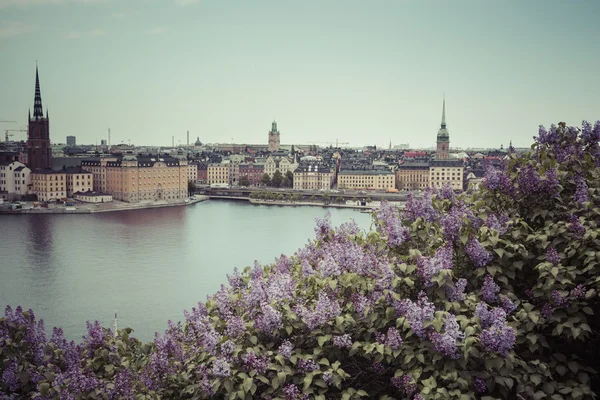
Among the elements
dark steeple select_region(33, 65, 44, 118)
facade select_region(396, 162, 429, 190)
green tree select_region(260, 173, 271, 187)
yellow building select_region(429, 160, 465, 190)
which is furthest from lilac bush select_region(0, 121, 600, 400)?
green tree select_region(260, 173, 271, 187)

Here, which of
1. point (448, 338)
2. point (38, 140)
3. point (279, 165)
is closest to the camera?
point (448, 338)

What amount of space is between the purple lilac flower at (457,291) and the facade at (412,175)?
26.0m

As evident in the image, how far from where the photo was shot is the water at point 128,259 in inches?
300

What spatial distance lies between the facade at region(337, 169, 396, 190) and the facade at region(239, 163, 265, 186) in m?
6.10

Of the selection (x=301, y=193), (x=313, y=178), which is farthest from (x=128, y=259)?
(x=313, y=178)

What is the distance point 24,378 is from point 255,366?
1.95 feet

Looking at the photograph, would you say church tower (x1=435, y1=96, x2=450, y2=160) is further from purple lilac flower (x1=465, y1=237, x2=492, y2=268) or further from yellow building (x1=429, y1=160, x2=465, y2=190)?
purple lilac flower (x1=465, y1=237, x2=492, y2=268)

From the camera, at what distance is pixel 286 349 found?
1542 millimetres

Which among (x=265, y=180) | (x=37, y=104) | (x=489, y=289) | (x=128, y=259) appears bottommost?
(x=128, y=259)

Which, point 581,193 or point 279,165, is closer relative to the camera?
point 581,193

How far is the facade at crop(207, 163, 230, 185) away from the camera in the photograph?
34531 millimetres

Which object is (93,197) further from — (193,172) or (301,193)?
(193,172)

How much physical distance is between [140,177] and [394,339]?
23.8 meters

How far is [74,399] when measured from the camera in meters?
1.46
